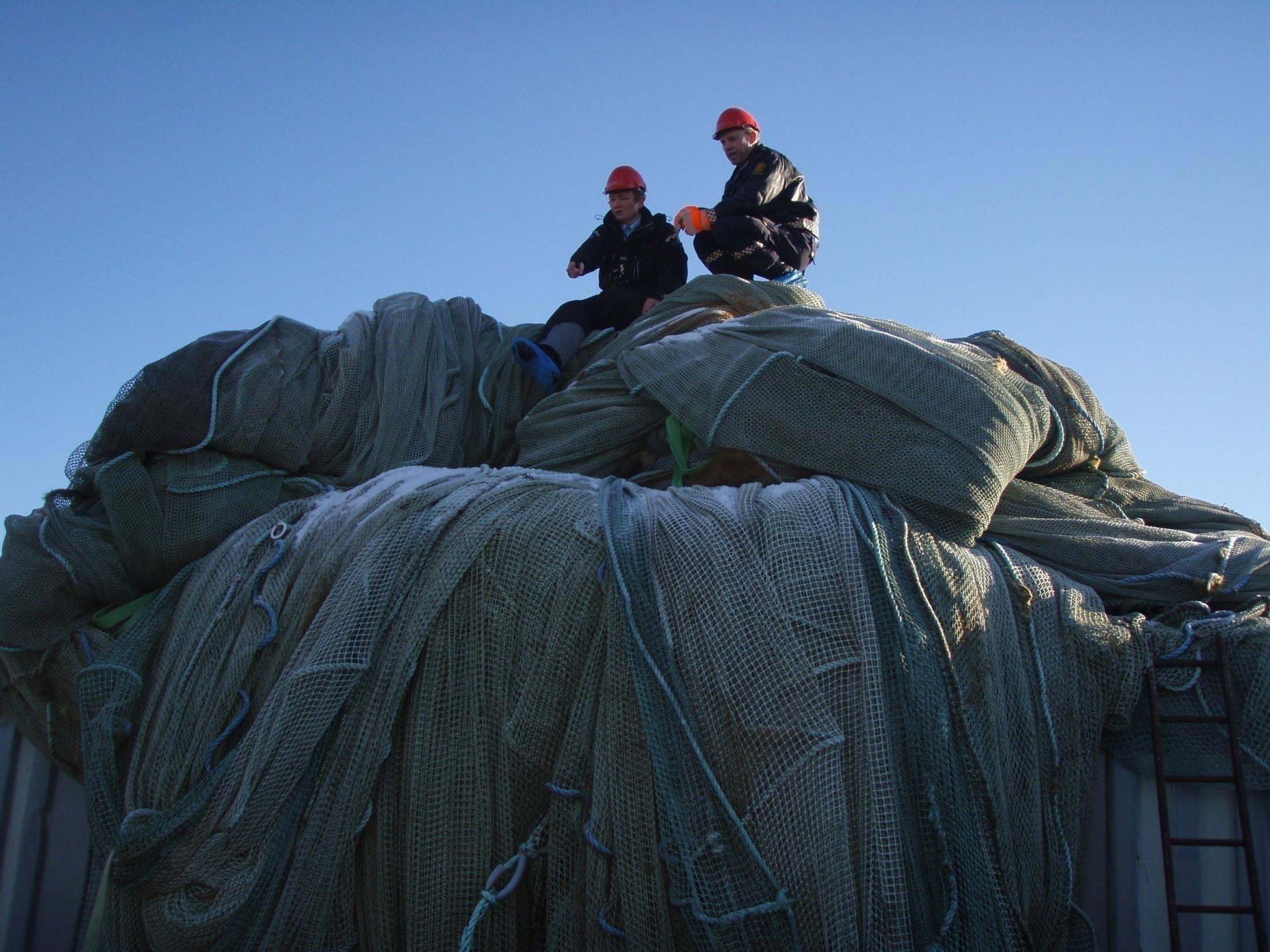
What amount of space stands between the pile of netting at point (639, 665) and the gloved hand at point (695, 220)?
1.27 metres

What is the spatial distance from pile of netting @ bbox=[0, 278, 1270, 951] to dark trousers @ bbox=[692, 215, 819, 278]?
1068 millimetres

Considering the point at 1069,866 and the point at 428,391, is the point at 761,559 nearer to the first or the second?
the point at 1069,866

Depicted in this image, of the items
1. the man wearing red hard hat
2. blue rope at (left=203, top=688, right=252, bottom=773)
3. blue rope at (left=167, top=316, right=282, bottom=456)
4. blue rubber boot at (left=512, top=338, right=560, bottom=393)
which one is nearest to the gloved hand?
the man wearing red hard hat

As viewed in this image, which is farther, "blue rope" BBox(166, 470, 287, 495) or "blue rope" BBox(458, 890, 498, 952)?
"blue rope" BBox(166, 470, 287, 495)

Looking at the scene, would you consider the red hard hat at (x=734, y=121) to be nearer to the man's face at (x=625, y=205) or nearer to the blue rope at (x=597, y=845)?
the man's face at (x=625, y=205)

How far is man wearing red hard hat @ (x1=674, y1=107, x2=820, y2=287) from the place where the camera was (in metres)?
5.80

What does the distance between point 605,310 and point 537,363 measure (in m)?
0.69

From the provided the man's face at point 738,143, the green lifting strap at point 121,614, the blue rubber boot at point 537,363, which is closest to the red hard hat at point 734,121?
the man's face at point 738,143

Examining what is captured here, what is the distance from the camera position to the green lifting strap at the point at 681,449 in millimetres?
4754

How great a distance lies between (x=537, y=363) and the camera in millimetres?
5391

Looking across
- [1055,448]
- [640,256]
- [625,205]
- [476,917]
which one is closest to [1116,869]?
[1055,448]

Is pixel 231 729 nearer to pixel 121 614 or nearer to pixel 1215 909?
pixel 121 614

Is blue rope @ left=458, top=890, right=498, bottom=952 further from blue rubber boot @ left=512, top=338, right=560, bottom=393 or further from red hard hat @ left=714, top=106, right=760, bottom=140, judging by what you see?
red hard hat @ left=714, top=106, right=760, bottom=140

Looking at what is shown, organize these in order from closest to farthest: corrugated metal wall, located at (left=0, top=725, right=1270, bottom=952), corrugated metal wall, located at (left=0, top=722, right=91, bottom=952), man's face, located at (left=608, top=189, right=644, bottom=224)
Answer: corrugated metal wall, located at (left=0, top=725, right=1270, bottom=952) < corrugated metal wall, located at (left=0, top=722, right=91, bottom=952) < man's face, located at (left=608, top=189, right=644, bottom=224)
